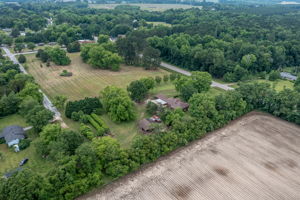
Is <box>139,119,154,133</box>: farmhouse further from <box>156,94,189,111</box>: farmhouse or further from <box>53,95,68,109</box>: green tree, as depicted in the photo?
<box>53,95,68,109</box>: green tree

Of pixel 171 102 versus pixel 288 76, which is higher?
pixel 171 102

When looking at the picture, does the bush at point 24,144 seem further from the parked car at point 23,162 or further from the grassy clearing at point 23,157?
the parked car at point 23,162

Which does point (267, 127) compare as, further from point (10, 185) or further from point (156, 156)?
point (10, 185)

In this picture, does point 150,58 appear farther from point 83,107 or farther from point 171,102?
point 83,107

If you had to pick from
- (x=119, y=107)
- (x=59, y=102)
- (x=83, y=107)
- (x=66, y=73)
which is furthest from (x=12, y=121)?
(x=66, y=73)

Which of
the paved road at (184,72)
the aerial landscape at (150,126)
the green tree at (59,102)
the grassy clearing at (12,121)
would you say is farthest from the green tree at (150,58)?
the grassy clearing at (12,121)

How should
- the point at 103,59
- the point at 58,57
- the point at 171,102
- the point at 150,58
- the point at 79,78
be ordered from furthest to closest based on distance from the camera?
the point at 58,57 → the point at 150,58 → the point at 103,59 → the point at 79,78 → the point at 171,102

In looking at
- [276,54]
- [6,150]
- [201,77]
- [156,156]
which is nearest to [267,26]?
[276,54]
